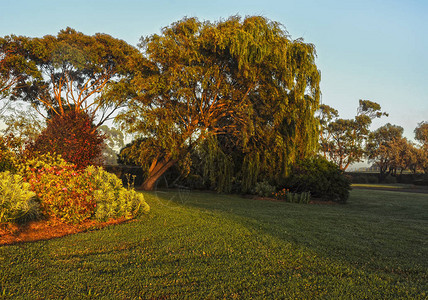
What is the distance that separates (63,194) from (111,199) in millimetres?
961

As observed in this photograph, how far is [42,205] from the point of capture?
5.60 meters

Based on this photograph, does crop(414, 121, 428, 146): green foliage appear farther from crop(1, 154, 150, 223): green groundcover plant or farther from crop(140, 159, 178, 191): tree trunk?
crop(1, 154, 150, 223): green groundcover plant

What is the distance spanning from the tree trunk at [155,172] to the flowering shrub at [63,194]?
8.40m

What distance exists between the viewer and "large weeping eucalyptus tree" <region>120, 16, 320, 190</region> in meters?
12.3

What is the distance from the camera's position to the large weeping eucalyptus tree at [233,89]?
40.4ft

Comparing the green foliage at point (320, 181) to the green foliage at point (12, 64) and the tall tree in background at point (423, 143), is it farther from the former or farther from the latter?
the tall tree in background at point (423, 143)

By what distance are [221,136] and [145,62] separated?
16.7 ft

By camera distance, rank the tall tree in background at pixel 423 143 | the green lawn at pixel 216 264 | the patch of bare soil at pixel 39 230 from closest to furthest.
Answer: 1. the green lawn at pixel 216 264
2. the patch of bare soil at pixel 39 230
3. the tall tree in background at pixel 423 143

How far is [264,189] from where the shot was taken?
13766mm

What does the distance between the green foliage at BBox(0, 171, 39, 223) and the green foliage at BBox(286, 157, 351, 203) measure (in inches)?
435

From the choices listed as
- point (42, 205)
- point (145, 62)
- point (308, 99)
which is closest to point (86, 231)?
point (42, 205)

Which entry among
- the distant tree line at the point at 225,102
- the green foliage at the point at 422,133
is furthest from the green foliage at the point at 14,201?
the green foliage at the point at 422,133

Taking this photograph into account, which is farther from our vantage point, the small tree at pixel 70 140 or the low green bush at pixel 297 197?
the low green bush at pixel 297 197

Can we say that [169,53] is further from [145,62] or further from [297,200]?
[297,200]
